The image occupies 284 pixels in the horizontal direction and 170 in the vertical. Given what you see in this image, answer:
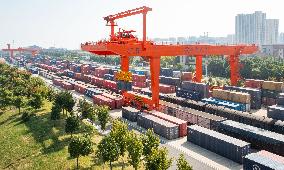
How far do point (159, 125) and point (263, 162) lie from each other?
18174 mm

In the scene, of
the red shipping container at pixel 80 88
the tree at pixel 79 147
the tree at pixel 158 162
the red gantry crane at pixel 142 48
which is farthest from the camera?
the red shipping container at pixel 80 88

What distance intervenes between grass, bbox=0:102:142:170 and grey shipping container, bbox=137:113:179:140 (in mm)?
7452

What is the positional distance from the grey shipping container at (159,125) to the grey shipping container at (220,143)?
2.39m

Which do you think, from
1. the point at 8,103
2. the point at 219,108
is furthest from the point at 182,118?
the point at 8,103

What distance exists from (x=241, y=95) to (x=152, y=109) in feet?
52.8

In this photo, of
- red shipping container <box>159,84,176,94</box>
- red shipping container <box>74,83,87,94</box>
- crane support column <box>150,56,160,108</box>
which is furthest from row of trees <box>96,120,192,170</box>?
red shipping container <box>74,83,87,94</box>

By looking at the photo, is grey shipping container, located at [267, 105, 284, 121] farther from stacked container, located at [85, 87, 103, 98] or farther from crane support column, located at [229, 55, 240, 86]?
stacked container, located at [85, 87, 103, 98]

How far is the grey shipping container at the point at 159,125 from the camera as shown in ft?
138

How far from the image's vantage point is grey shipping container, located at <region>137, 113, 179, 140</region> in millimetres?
42188

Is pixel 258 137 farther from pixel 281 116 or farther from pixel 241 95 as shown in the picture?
pixel 241 95

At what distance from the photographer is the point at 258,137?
1404 inches

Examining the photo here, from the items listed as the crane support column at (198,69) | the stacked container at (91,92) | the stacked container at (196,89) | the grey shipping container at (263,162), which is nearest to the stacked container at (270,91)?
the stacked container at (196,89)

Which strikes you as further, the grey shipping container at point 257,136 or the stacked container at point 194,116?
the stacked container at point 194,116

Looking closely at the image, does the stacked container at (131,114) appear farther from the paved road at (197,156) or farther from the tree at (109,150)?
the tree at (109,150)
